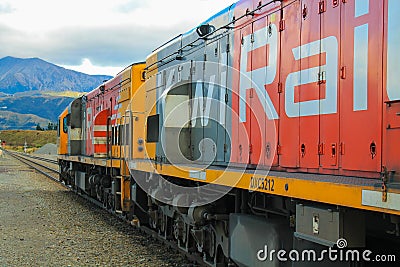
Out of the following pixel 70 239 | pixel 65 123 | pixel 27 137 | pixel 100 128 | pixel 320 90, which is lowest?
pixel 70 239

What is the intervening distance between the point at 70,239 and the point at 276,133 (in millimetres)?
6779

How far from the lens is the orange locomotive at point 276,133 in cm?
461

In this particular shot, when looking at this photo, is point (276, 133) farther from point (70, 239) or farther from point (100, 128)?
point (100, 128)

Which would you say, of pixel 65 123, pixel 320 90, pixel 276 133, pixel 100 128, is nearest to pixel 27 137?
pixel 65 123

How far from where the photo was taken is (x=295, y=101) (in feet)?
19.7

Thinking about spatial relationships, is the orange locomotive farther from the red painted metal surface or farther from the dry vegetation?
the dry vegetation

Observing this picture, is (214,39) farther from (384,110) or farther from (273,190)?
(384,110)

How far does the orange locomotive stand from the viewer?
4613 mm

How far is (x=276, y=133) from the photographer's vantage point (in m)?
6.38

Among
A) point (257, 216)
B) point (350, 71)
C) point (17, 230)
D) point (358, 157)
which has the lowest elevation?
point (17, 230)

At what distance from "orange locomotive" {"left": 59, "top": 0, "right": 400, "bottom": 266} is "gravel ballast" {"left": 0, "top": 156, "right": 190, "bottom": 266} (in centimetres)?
66

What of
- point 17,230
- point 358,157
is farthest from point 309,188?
point 17,230

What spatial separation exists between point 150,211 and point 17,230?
3435mm

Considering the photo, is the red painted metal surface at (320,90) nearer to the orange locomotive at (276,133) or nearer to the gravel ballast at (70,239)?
the orange locomotive at (276,133)
